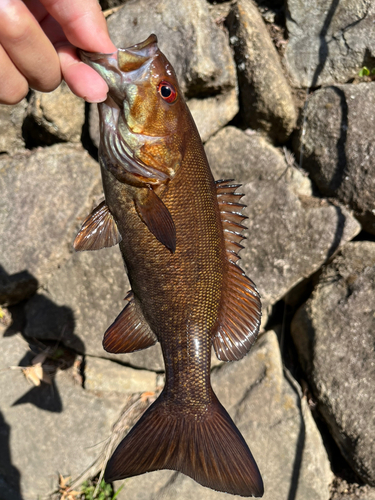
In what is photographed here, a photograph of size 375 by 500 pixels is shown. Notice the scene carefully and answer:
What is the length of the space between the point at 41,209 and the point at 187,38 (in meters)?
1.80

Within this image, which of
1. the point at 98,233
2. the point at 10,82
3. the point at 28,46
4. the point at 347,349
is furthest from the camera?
the point at 347,349

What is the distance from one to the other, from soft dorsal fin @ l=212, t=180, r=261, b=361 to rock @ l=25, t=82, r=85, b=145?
205cm

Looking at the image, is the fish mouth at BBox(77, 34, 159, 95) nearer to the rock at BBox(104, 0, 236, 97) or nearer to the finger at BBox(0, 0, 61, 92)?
the finger at BBox(0, 0, 61, 92)

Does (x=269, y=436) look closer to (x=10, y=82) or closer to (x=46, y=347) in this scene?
(x=46, y=347)

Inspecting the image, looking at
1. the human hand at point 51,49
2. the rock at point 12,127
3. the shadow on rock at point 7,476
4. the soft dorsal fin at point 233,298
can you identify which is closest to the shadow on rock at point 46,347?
the shadow on rock at point 7,476

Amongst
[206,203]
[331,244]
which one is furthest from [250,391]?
[206,203]

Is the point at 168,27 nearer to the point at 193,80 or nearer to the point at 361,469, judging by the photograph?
the point at 193,80

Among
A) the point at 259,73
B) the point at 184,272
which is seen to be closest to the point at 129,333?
the point at 184,272

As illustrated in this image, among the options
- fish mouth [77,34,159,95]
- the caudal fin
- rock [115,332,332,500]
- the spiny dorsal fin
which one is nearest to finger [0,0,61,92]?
fish mouth [77,34,159,95]

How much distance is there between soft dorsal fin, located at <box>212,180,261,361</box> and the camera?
5.57ft

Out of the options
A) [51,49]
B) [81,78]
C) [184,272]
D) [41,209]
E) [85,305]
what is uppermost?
[51,49]

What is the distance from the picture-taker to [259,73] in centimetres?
304

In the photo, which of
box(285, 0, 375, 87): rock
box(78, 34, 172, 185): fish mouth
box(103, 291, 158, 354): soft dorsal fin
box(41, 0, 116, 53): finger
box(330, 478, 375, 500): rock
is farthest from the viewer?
box(285, 0, 375, 87): rock

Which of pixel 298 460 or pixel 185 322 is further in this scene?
pixel 298 460
